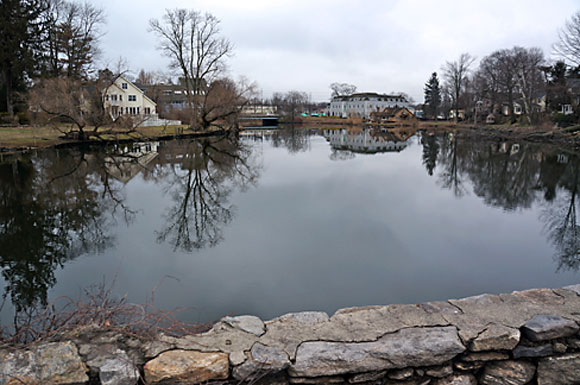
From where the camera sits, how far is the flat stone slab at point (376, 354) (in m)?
3.38

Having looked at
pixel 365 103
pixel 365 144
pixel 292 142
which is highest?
pixel 365 103

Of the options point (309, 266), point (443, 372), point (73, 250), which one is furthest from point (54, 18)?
point (443, 372)

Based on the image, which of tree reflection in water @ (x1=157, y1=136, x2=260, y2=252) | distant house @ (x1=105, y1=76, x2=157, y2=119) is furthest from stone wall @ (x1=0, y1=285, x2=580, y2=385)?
distant house @ (x1=105, y1=76, x2=157, y2=119)

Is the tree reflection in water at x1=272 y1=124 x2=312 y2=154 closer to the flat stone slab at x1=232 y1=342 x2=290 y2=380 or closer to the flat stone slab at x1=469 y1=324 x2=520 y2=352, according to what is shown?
the flat stone slab at x1=469 y1=324 x2=520 y2=352

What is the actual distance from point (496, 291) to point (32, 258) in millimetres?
7530

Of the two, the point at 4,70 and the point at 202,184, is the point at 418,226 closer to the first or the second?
the point at 202,184

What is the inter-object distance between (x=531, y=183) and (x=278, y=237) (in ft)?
37.3

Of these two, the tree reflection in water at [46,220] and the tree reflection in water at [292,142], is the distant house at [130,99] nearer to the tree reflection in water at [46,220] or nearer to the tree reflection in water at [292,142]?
the tree reflection in water at [292,142]

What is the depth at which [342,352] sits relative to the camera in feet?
11.3

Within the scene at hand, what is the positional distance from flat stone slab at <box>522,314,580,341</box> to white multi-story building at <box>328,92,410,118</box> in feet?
327

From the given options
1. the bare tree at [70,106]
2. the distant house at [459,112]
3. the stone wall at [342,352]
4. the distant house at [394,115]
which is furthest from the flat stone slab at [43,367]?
the distant house at [459,112]

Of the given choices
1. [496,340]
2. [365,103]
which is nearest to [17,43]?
[496,340]

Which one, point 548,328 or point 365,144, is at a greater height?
point 365,144

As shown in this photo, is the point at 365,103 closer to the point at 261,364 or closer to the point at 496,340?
the point at 496,340
